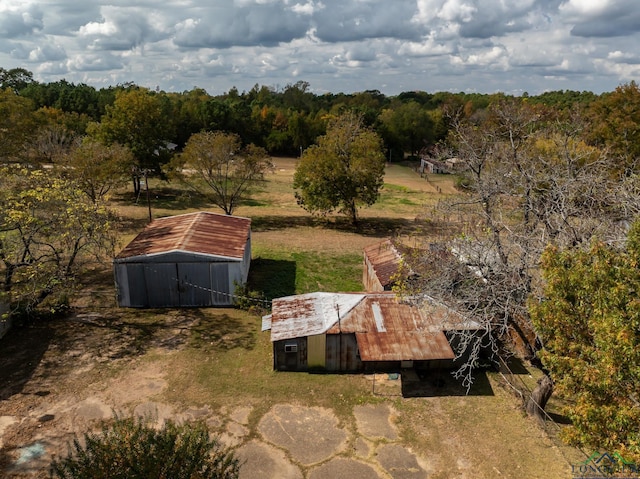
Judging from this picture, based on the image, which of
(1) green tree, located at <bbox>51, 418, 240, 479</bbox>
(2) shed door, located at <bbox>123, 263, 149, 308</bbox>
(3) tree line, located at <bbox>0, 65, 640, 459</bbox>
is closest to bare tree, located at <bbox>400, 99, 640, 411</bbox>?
(3) tree line, located at <bbox>0, 65, 640, 459</bbox>

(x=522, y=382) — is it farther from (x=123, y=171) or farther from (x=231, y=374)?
(x=123, y=171)

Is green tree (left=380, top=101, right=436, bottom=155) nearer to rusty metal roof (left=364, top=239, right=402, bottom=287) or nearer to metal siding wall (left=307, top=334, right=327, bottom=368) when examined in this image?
rusty metal roof (left=364, top=239, right=402, bottom=287)

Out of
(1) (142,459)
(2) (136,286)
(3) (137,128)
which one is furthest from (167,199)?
(1) (142,459)

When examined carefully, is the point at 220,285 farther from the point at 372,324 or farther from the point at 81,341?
the point at 372,324

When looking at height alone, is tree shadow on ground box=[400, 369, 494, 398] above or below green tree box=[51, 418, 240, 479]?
below

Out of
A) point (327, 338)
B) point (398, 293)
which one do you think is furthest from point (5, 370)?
point (398, 293)

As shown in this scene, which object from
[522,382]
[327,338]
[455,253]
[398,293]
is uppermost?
[455,253]
